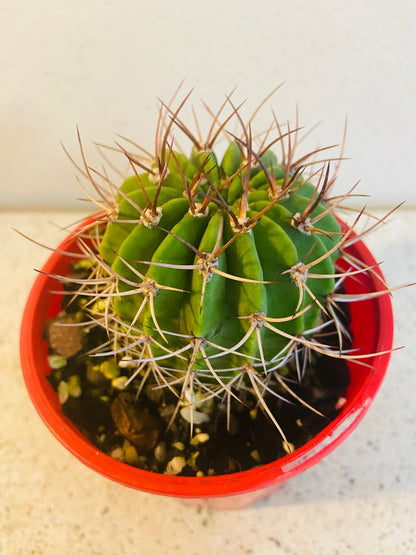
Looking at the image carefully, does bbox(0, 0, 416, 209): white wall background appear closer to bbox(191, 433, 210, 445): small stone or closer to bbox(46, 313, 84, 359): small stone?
bbox(46, 313, 84, 359): small stone

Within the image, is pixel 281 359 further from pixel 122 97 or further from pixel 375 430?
pixel 122 97

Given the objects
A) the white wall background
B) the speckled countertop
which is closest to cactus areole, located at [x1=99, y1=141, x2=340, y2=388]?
the speckled countertop

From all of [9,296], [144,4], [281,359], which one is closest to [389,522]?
[281,359]

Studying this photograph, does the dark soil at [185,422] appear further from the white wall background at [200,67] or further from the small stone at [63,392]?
the white wall background at [200,67]

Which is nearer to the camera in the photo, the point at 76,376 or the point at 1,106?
the point at 76,376

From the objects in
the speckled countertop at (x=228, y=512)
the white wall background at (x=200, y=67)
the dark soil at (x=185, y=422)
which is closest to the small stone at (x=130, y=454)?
the dark soil at (x=185, y=422)

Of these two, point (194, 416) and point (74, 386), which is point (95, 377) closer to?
point (74, 386)

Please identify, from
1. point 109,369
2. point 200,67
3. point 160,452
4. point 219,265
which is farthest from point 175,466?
point 200,67
